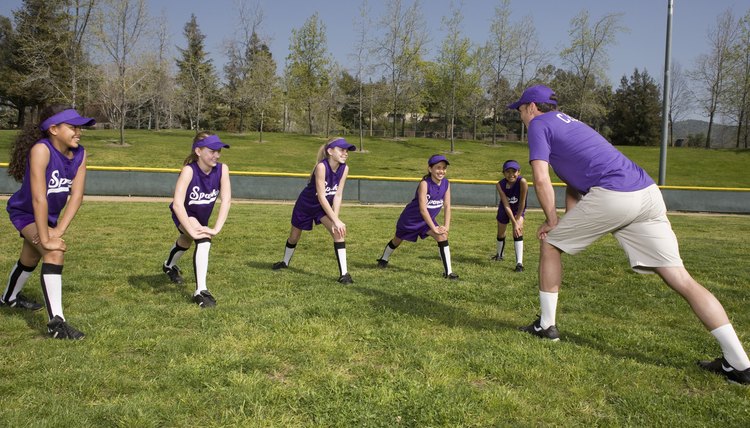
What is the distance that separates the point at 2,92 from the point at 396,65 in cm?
4152

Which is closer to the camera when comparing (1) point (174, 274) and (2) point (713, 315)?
(2) point (713, 315)

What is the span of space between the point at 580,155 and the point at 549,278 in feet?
3.35

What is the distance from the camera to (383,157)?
3547cm

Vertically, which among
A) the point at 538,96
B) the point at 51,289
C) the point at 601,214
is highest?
the point at 538,96

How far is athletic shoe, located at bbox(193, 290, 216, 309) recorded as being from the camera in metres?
5.18

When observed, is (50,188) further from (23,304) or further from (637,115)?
(637,115)

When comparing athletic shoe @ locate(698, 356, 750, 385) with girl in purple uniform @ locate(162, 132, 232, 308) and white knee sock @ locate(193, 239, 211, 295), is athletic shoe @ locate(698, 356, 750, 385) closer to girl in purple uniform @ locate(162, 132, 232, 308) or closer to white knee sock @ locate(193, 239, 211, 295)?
girl in purple uniform @ locate(162, 132, 232, 308)

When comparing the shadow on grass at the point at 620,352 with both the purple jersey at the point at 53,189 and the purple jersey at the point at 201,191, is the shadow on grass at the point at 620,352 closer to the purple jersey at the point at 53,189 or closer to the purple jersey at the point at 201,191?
the purple jersey at the point at 201,191

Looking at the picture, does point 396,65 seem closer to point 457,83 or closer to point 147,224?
point 457,83

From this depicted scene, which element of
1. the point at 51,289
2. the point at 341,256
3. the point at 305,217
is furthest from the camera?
the point at 305,217

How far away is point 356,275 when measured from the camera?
23.3 feet

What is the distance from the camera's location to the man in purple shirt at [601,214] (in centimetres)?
370

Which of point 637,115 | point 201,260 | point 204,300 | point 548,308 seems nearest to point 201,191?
point 201,260

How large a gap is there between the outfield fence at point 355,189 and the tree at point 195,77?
1983 centimetres
